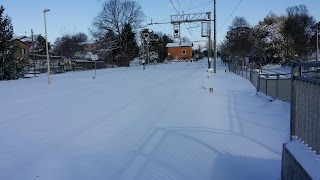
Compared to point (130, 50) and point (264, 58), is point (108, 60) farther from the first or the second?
point (264, 58)

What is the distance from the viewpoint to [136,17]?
263ft

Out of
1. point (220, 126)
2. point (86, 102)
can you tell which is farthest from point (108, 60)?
point (220, 126)

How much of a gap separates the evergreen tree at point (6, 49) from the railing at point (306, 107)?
3529 centimetres

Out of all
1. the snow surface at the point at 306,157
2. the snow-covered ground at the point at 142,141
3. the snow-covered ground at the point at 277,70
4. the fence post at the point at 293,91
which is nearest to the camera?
the snow surface at the point at 306,157

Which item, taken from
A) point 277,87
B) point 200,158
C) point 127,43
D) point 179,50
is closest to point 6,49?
point 277,87

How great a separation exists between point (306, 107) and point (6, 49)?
36.7 meters

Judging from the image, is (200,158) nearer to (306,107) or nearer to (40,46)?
(306,107)

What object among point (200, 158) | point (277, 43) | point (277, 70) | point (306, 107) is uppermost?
point (277, 43)

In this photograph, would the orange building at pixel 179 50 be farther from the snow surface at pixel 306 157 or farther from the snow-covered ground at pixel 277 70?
the snow surface at pixel 306 157

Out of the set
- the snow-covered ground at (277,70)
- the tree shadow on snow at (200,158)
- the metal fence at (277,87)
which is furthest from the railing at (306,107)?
the snow-covered ground at (277,70)

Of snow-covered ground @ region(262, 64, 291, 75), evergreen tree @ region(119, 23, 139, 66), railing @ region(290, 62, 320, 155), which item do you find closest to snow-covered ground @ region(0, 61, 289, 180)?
railing @ region(290, 62, 320, 155)

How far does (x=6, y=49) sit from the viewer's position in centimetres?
3634

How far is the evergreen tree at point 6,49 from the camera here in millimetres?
35719

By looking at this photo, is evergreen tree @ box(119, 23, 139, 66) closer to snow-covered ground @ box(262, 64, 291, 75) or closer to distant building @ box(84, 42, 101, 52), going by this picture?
distant building @ box(84, 42, 101, 52)
